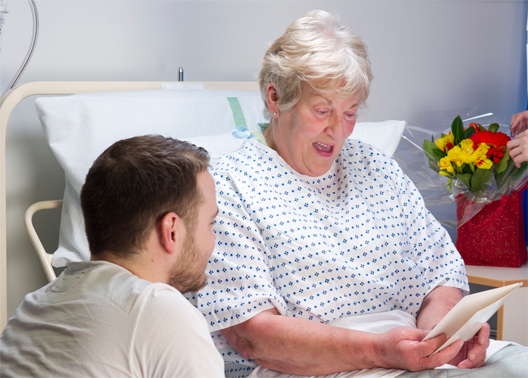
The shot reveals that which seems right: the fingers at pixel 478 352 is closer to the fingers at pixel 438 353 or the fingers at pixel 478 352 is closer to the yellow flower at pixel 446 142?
the fingers at pixel 438 353

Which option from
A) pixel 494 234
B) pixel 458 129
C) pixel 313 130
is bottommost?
pixel 494 234

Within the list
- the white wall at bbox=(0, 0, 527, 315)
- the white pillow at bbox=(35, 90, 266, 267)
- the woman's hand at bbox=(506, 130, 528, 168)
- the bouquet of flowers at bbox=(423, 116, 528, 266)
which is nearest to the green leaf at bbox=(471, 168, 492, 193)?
the bouquet of flowers at bbox=(423, 116, 528, 266)

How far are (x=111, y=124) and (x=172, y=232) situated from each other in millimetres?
829

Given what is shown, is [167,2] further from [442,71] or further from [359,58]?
[442,71]

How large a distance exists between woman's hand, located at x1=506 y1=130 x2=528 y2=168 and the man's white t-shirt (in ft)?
4.30

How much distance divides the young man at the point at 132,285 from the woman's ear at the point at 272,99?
48 cm

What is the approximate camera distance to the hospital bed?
155cm

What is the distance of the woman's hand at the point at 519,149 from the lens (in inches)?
67.1

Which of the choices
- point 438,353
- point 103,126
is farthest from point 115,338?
point 103,126

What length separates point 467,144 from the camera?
189 cm

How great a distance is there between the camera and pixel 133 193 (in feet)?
2.84

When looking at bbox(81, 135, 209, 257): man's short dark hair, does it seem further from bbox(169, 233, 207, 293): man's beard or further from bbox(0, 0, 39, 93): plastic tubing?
bbox(0, 0, 39, 93): plastic tubing

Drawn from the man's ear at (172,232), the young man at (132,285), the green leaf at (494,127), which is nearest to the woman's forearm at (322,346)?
the young man at (132,285)

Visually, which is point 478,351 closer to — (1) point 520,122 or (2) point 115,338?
(2) point 115,338
